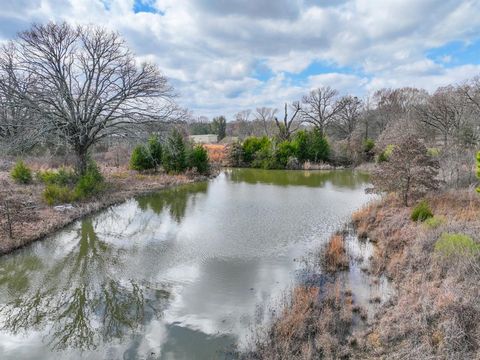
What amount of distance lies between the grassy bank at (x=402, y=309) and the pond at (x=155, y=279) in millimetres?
766

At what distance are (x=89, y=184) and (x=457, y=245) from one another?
557 inches

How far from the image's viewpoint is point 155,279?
23.8 feet

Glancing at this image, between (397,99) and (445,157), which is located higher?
(397,99)

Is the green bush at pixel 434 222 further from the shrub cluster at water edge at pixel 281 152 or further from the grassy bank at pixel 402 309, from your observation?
the shrub cluster at water edge at pixel 281 152


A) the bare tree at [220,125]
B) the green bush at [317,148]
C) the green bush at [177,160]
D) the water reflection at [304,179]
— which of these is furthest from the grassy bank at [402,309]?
the bare tree at [220,125]

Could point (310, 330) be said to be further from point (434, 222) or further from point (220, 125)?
point (220, 125)

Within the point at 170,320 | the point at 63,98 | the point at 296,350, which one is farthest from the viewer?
the point at 63,98

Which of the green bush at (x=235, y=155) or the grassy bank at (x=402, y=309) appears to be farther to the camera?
the green bush at (x=235, y=155)

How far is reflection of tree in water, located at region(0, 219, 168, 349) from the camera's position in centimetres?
534

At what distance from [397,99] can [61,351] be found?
42137 millimetres

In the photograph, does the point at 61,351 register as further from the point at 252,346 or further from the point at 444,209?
the point at 444,209

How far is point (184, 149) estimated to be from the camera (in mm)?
23172

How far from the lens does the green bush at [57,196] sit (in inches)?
506

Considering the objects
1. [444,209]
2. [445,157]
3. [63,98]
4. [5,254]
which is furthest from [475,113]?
[5,254]
